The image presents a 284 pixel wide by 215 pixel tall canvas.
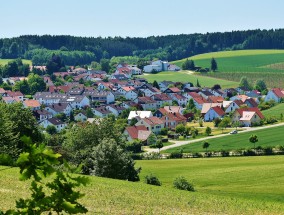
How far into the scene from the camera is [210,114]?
266ft

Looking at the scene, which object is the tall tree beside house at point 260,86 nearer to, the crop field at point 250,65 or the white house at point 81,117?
the crop field at point 250,65

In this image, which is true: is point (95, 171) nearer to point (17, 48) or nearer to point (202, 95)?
point (202, 95)

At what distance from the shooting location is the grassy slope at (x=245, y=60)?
152 m

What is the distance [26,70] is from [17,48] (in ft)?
161

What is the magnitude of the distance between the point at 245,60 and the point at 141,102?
78301 millimetres

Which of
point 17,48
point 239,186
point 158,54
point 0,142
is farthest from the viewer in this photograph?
point 158,54

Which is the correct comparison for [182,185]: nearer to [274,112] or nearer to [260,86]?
[274,112]

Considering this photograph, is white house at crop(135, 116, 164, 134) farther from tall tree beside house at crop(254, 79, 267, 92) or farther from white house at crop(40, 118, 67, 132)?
tall tree beside house at crop(254, 79, 267, 92)

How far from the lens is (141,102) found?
95562mm

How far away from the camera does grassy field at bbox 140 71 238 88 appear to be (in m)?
127

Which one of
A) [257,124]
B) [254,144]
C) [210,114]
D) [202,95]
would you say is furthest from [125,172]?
[202,95]

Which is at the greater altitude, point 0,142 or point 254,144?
point 0,142

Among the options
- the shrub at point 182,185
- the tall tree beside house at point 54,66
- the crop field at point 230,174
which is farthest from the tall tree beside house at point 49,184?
the tall tree beside house at point 54,66

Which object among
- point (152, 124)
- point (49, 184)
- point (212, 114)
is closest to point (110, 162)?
point (49, 184)
